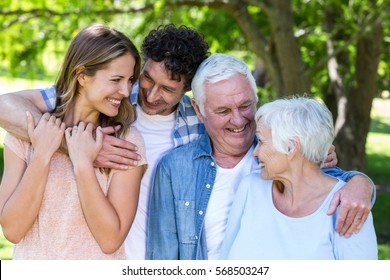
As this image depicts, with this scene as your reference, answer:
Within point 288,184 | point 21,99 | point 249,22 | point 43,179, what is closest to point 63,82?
point 21,99

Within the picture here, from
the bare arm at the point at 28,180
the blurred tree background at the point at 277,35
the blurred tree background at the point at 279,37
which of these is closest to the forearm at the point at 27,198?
the bare arm at the point at 28,180

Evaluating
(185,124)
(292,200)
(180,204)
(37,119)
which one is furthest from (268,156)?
(37,119)

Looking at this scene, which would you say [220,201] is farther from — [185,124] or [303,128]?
[303,128]

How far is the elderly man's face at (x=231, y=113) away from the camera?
10.7ft

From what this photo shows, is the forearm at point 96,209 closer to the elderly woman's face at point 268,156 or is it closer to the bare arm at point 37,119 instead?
the bare arm at point 37,119

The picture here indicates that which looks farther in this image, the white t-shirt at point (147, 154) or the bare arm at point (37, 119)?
the white t-shirt at point (147, 154)

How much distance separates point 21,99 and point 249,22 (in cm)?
576

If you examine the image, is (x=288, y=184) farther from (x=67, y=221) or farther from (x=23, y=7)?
(x=23, y=7)

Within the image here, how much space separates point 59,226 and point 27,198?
196 millimetres

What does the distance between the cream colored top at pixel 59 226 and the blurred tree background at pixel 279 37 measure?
207 inches

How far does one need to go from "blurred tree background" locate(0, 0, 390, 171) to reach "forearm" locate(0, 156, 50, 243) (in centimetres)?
559

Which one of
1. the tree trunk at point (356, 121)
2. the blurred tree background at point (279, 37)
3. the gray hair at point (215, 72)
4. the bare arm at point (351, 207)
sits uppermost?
the gray hair at point (215, 72)

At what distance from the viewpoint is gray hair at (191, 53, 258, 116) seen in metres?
3.29

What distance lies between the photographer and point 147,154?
3.43 m
